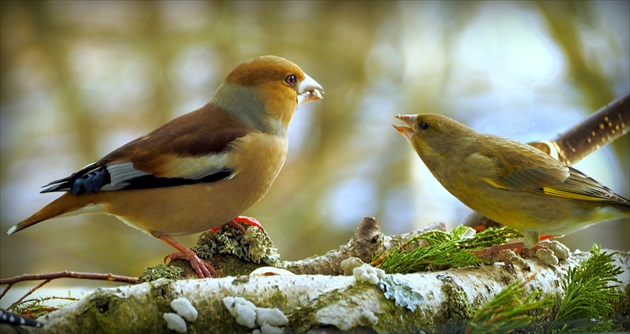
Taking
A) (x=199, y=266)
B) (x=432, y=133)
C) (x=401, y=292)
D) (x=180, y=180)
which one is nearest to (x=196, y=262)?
(x=199, y=266)

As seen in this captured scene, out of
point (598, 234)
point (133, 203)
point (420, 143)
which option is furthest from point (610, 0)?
point (133, 203)

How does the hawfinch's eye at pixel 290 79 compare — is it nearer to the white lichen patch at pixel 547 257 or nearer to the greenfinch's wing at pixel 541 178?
the greenfinch's wing at pixel 541 178

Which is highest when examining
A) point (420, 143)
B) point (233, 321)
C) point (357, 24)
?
point (357, 24)

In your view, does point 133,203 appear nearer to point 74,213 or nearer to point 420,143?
point 74,213

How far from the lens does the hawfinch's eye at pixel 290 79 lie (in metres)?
1.23

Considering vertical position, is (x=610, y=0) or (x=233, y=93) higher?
(x=610, y=0)

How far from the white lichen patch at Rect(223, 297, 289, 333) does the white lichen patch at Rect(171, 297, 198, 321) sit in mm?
43

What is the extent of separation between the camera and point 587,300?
105 cm

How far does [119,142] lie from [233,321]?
77.5 inches

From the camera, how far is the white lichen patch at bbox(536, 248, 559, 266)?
3.83 ft

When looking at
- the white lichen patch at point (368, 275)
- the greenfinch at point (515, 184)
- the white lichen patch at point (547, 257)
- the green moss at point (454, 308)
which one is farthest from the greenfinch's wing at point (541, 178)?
the white lichen patch at point (368, 275)

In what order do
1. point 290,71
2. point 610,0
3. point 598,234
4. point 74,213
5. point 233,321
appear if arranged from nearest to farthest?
point 233,321, point 74,213, point 290,71, point 598,234, point 610,0

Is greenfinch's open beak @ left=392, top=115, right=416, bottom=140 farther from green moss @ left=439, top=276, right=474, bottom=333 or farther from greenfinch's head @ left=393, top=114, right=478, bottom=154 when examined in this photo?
green moss @ left=439, top=276, right=474, bottom=333

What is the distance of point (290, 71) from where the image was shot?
123 cm
